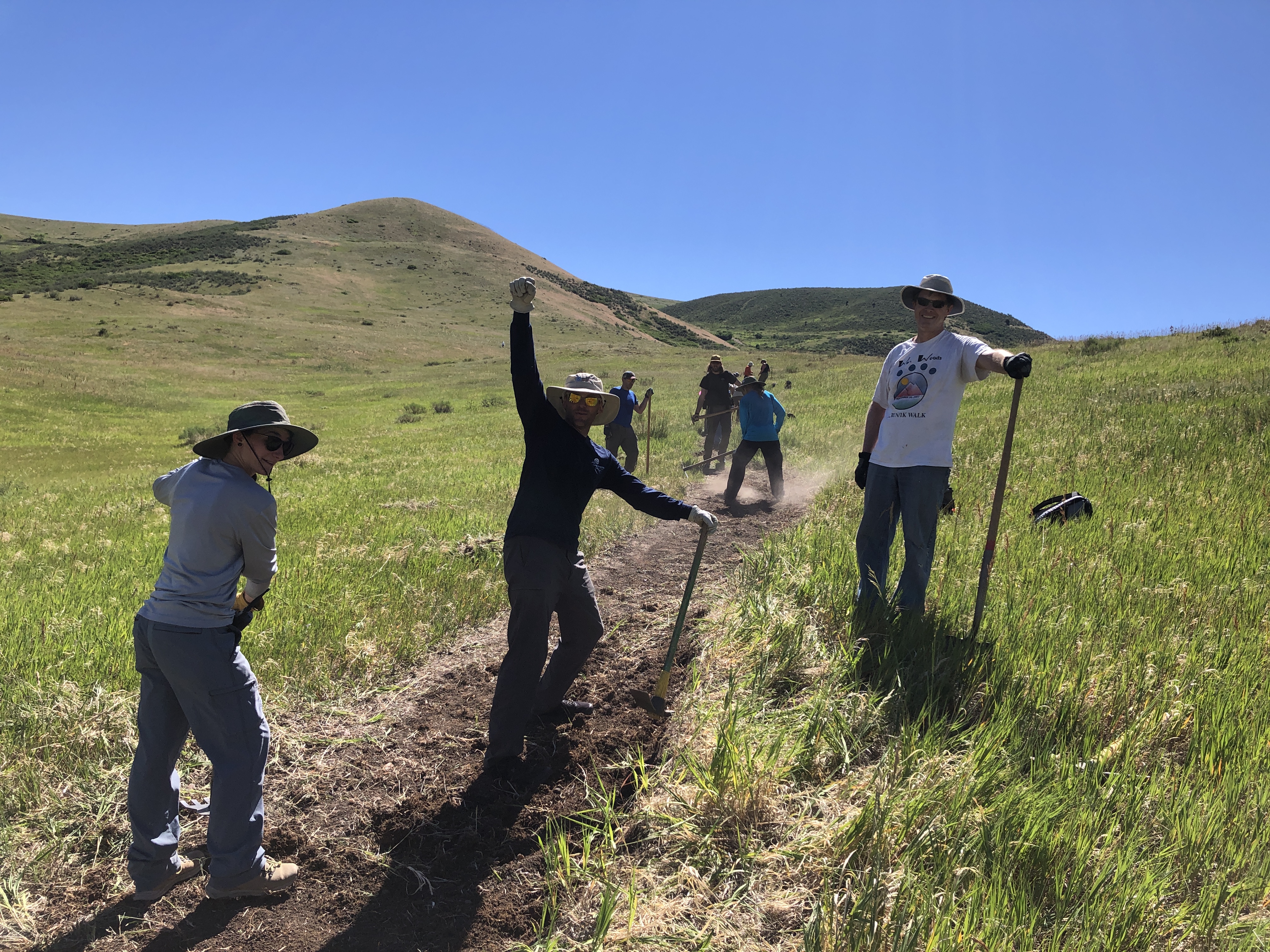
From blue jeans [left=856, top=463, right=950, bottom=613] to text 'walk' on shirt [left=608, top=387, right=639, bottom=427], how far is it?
6.25 meters

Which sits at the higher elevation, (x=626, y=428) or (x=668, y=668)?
(x=626, y=428)

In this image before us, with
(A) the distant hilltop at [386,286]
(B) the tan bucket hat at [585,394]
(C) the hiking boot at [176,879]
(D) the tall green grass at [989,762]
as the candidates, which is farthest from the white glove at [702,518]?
(A) the distant hilltop at [386,286]

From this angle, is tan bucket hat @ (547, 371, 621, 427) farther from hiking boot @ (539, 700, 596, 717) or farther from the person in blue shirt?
the person in blue shirt

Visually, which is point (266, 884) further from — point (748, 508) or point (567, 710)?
point (748, 508)

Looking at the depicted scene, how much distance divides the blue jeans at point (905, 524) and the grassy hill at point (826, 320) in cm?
7619

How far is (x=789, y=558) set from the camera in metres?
6.10

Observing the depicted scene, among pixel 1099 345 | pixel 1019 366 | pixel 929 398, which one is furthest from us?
pixel 1099 345

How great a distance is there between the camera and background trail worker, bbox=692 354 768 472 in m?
14.2

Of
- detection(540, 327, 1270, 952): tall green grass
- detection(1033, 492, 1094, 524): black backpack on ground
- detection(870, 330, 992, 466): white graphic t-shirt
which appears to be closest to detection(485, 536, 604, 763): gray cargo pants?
detection(540, 327, 1270, 952): tall green grass

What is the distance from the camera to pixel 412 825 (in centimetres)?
356

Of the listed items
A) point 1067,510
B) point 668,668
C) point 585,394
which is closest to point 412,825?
point 668,668

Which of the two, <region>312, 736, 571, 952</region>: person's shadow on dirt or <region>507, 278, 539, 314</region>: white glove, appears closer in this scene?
<region>312, 736, 571, 952</region>: person's shadow on dirt

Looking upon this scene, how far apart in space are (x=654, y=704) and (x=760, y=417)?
7.39m

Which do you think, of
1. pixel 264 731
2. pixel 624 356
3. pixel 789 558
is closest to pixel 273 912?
pixel 264 731
